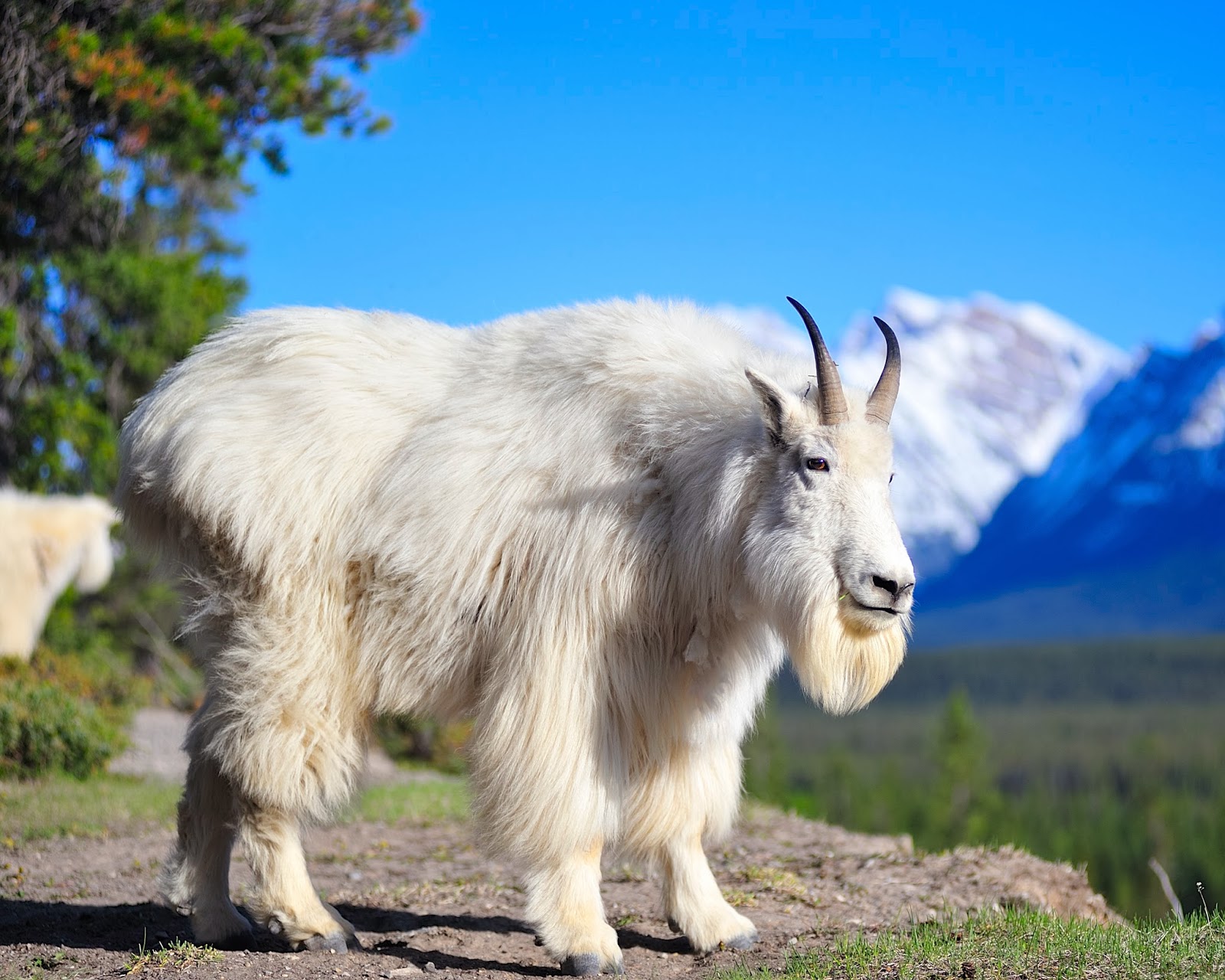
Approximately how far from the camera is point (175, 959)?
4.84 meters

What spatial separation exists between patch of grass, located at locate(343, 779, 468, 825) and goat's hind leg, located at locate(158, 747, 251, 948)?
104 inches

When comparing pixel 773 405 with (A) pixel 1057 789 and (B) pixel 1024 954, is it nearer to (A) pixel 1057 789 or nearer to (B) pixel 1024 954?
(B) pixel 1024 954

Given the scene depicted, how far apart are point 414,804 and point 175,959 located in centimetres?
494

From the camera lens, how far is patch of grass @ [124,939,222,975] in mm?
4781

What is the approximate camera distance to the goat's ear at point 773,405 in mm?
4703

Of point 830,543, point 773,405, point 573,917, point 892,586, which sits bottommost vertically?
point 573,917

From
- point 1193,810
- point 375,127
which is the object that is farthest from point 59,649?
point 1193,810

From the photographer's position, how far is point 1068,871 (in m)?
6.85

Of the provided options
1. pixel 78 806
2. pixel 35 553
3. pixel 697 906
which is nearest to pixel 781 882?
pixel 697 906

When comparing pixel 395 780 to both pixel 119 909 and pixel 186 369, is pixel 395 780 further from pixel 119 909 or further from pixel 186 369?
pixel 186 369

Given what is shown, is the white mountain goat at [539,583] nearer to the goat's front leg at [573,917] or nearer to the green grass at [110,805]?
the goat's front leg at [573,917]

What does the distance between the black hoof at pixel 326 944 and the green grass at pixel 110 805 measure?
2444mm

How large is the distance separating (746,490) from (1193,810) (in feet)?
352

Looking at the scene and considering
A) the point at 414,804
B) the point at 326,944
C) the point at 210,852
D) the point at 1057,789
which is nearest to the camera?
the point at 326,944
